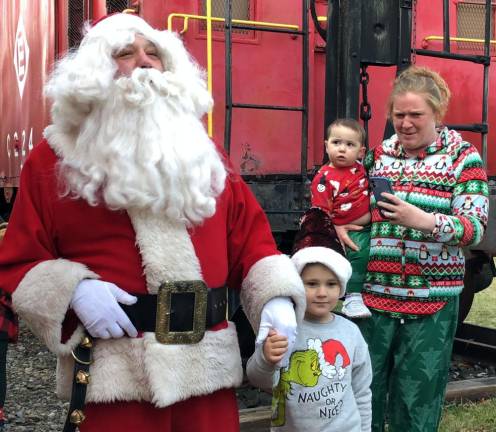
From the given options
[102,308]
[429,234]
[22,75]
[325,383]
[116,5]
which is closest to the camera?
[102,308]

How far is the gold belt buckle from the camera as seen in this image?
215cm

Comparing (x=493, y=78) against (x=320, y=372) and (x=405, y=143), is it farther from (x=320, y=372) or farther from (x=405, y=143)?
(x=320, y=372)

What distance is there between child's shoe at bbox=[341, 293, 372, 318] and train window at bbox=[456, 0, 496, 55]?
2.97 metres

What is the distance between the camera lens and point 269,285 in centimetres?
226

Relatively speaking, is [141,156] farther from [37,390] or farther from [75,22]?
[75,22]

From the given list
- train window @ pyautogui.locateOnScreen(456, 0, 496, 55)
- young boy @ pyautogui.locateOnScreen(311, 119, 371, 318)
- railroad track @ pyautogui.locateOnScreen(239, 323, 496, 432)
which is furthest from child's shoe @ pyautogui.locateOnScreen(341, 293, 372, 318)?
train window @ pyautogui.locateOnScreen(456, 0, 496, 55)

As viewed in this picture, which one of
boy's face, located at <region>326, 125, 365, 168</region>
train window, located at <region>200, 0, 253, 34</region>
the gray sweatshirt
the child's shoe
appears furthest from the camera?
train window, located at <region>200, 0, 253, 34</region>

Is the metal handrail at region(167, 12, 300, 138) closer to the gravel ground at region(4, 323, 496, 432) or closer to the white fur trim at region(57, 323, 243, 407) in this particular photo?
the gravel ground at region(4, 323, 496, 432)

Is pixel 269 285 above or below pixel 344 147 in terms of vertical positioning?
below

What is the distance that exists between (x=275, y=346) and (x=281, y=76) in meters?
2.73

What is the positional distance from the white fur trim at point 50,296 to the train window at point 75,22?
3.40 metres

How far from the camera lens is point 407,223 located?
8.54 feet

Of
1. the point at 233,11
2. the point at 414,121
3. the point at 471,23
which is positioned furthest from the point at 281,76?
the point at 414,121

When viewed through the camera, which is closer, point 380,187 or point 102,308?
point 102,308
